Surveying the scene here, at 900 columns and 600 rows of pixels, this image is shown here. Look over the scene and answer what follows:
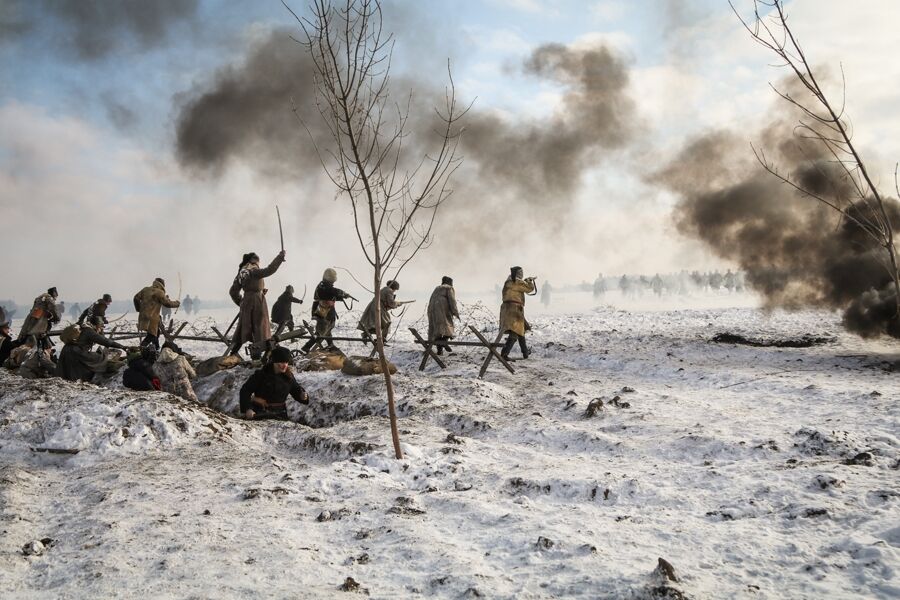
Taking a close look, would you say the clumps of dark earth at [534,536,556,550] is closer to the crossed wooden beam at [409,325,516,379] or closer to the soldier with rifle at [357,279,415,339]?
the crossed wooden beam at [409,325,516,379]

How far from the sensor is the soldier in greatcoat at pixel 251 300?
34.6 ft

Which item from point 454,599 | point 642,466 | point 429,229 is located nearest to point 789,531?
point 642,466

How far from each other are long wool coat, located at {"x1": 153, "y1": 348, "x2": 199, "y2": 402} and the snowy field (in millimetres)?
1194

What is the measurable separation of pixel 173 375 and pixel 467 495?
18.6 ft

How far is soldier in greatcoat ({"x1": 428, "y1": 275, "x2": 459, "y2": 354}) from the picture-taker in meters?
12.8

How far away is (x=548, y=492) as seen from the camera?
4.74 m

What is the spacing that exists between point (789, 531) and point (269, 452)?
489 centimetres

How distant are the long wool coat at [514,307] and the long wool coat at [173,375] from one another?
614 centimetres

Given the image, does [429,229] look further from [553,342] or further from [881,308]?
[881,308]

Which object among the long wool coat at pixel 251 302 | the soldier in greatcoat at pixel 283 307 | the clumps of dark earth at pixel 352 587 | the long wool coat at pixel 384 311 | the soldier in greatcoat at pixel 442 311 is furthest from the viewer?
the soldier in greatcoat at pixel 283 307

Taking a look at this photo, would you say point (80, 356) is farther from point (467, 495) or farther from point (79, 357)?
point (467, 495)

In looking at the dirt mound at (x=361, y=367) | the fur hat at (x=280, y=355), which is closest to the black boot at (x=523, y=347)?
the dirt mound at (x=361, y=367)

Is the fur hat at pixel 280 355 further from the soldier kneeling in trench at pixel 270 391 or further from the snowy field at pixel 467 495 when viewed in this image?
the snowy field at pixel 467 495

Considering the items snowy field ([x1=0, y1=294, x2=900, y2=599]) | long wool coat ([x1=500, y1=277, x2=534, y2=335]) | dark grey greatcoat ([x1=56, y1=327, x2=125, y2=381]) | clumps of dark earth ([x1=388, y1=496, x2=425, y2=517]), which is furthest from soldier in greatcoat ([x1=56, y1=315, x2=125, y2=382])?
long wool coat ([x1=500, y1=277, x2=534, y2=335])
